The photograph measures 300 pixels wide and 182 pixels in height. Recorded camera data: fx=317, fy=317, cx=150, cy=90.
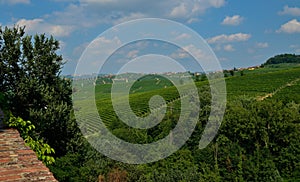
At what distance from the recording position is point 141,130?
119 ft

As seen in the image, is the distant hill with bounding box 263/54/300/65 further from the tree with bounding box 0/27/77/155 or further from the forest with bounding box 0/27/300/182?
the tree with bounding box 0/27/77/155

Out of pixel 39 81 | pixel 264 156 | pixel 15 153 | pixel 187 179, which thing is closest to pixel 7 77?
pixel 39 81

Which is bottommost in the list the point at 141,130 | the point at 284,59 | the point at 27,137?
the point at 141,130

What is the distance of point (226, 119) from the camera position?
32719mm

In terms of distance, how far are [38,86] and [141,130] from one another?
27.3 meters

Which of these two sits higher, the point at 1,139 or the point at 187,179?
the point at 1,139

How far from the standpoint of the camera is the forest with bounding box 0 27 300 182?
29.9 ft

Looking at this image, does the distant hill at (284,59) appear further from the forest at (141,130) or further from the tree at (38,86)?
the tree at (38,86)

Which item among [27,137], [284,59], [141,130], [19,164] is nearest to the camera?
[19,164]

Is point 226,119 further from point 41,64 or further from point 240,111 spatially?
point 41,64

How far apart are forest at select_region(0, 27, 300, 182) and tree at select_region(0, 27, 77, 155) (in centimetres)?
3

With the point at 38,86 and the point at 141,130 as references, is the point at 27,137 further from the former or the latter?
the point at 141,130

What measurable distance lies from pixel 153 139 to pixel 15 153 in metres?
32.8

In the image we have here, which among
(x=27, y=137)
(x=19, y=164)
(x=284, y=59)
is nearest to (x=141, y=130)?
(x=27, y=137)
